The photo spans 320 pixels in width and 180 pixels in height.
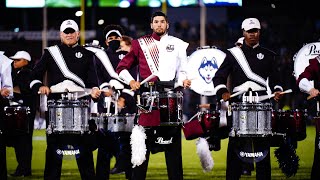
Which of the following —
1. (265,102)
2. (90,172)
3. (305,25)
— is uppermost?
(305,25)

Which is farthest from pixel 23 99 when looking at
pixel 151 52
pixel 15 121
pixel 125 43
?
pixel 151 52

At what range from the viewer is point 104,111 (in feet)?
47.7

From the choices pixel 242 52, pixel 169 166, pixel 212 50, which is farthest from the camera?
pixel 212 50

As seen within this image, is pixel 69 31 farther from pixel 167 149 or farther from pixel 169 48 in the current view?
pixel 167 149

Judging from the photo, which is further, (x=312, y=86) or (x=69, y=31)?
(x=69, y=31)

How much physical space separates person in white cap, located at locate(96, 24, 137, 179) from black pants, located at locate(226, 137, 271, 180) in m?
1.59

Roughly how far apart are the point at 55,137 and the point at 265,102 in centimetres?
261

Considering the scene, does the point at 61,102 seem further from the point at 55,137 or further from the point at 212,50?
the point at 212,50

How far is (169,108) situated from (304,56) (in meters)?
3.75

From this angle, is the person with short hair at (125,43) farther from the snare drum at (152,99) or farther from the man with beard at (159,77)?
the snare drum at (152,99)

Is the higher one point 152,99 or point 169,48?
point 169,48

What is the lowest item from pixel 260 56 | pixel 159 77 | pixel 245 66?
Answer: pixel 159 77

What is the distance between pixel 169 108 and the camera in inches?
466

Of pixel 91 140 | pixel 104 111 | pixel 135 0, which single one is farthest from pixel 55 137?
pixel 135 0
